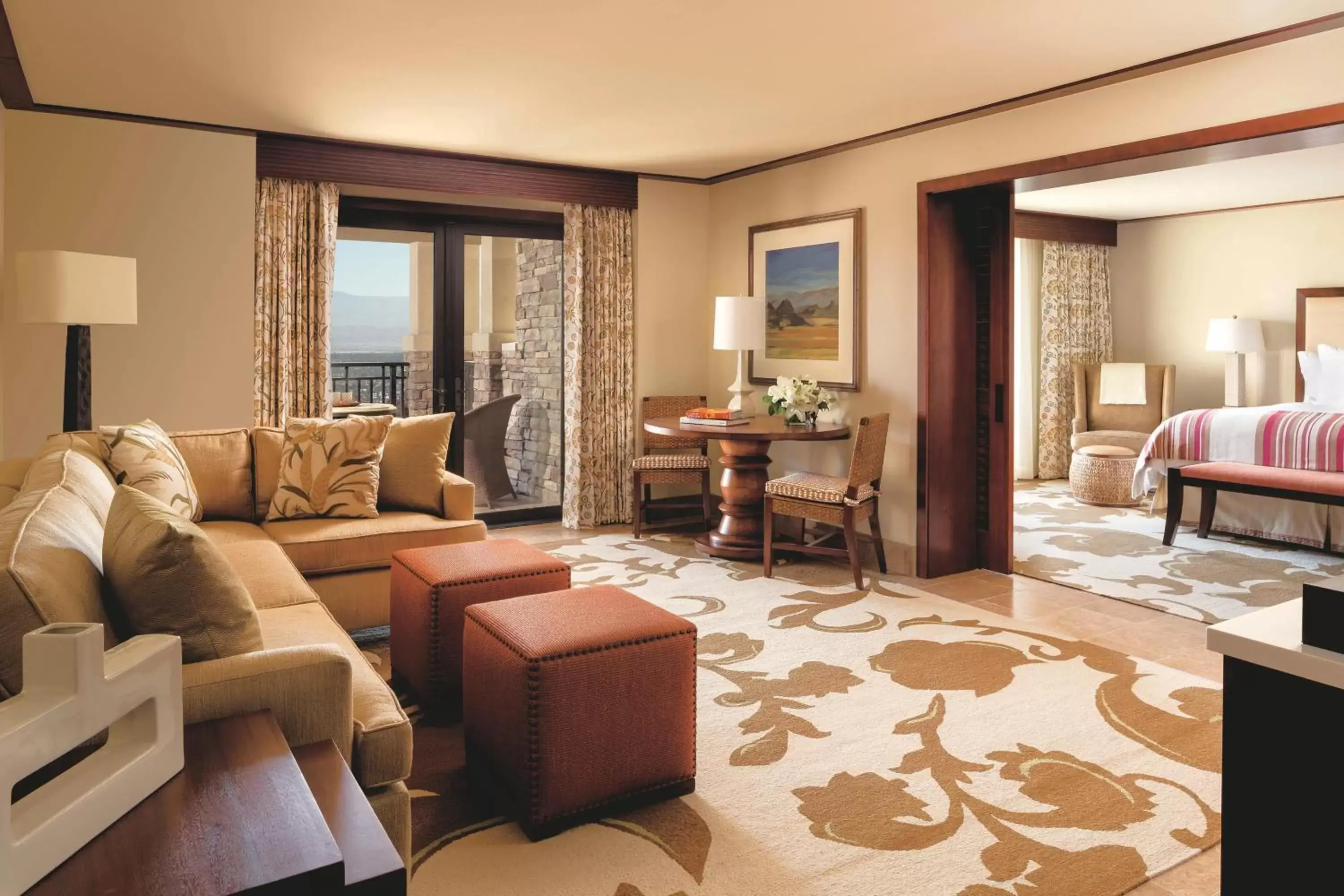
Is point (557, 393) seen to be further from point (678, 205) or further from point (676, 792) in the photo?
point (676, 792)

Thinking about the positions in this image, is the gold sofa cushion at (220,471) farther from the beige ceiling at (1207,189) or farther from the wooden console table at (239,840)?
the beige ceiling at (1207,189)

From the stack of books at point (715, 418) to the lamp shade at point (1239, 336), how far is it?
182 inches

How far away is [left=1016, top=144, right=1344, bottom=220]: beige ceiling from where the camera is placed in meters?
6.08

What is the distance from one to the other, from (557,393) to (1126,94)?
3.97m

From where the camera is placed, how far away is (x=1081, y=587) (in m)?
4.89

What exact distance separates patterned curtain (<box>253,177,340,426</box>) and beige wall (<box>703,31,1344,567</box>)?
8.79ft

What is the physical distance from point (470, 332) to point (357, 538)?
2.66 meters

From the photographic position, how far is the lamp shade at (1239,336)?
771 cm

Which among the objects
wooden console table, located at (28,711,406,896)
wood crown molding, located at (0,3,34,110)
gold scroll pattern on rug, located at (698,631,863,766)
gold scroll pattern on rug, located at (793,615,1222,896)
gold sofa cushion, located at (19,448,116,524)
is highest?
wood crown molding, located at (0,3,34,110)

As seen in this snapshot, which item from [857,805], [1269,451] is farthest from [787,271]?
[857,805]

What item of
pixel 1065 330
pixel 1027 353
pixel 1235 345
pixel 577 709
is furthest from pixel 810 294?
pixel 1235 345

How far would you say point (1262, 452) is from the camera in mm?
5809

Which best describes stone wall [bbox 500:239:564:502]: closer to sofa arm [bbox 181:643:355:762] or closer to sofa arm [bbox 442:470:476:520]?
sofa arm [bbox 442:470:476:520]

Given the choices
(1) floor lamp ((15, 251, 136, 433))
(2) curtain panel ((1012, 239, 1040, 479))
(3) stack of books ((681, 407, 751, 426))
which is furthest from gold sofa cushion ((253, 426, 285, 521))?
(2) curtain panel ((1012, 239, 1040, 479))
